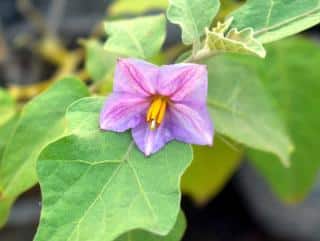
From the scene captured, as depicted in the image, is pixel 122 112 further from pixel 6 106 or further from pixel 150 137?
pixel 6 106

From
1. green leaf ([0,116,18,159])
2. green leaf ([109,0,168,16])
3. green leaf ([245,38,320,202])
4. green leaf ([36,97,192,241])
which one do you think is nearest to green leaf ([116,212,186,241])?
green leaf ([36,97,192,241])

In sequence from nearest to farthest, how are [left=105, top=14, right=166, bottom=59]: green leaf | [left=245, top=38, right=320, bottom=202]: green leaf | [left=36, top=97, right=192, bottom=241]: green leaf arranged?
[left=36, top=97, right=192, bottom=241]: green leaf < [left=105, top=14, right=166, bottom=59]: green leaf < [left=245, top=38, right=320, bottom=202]: green leaf

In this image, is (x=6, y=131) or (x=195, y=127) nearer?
(x=195, y=127)

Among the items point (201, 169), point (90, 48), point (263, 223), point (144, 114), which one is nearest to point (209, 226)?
point (263, 223)

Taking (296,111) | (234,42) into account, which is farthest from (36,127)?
(296,111)

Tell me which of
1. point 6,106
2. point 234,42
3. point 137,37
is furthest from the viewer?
point 6,106

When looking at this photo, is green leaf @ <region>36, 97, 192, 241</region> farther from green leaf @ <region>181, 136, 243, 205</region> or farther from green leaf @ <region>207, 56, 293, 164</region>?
green leaf @ <region>181, 136, 243, 205</region>

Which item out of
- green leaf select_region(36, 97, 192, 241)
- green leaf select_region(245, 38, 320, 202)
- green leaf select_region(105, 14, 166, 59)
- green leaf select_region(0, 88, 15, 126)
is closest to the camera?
green leaf select_region(36, 97, 192, 241)
